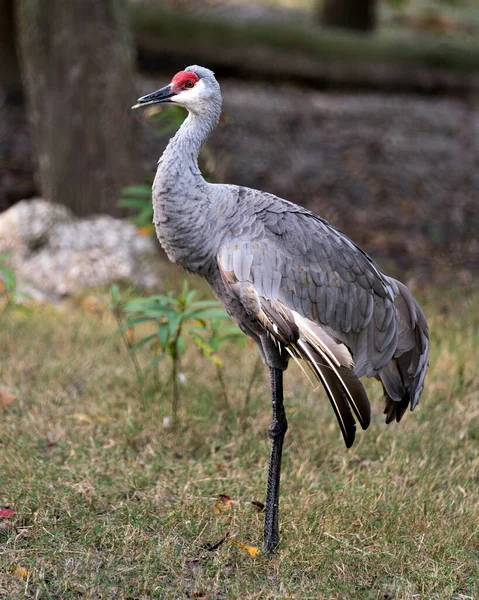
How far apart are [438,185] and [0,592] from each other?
712cm

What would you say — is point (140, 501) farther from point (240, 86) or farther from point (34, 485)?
point (240, 86)

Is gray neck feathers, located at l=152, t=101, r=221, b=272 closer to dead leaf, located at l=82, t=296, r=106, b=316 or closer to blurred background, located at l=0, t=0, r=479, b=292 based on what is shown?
blurred background, located at l=0, t=0, r=479, b=292

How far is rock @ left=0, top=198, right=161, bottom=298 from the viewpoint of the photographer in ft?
20.4

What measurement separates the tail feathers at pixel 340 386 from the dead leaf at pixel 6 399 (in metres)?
2.09

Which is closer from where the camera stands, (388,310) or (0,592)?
(0,592)

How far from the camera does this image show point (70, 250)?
6355mm

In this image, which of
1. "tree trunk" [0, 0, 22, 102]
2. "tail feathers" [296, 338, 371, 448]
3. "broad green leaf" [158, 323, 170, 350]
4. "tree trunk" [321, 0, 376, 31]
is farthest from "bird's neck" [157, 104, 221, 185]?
"tree trunk" [321, 0, 376, 31]

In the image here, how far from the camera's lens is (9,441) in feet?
13.5

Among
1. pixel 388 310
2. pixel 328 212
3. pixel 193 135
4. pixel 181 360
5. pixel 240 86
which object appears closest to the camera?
pixel 193 135

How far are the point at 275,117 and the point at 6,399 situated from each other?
658 centimetres

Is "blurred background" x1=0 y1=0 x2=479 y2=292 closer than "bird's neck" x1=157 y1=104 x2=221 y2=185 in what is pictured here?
No

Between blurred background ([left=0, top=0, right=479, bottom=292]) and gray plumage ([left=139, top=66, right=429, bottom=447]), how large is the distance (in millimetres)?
1110

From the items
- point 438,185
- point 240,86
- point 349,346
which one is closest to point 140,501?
point 349,346

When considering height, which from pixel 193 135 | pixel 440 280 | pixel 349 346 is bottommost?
pixel 440 280
